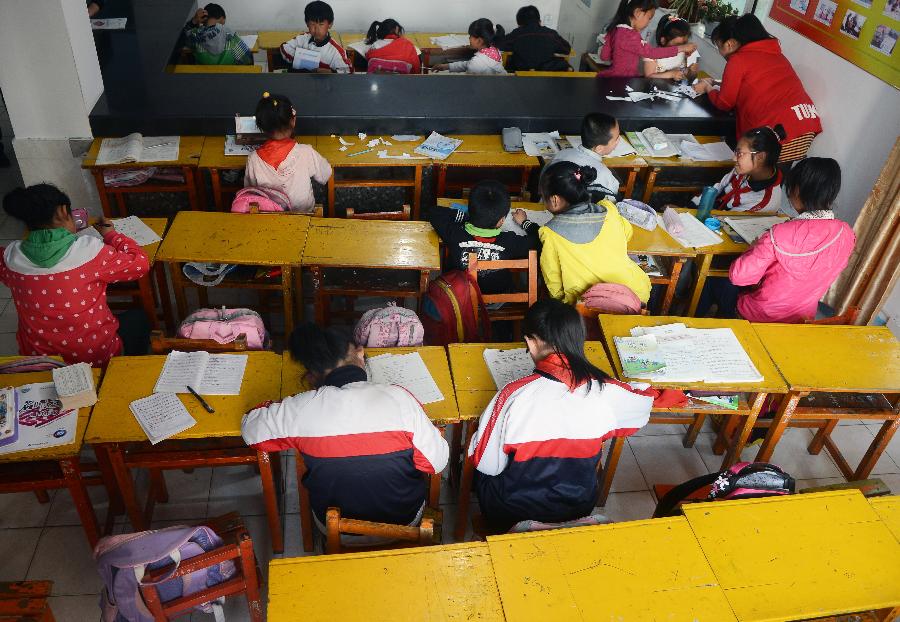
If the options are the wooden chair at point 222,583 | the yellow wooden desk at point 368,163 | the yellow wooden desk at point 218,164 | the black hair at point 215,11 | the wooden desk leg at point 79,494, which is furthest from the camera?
the black hair at point 215,11

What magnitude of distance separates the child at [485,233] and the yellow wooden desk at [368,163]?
841 mm

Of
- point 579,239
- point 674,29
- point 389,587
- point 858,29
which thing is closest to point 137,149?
point 579,239

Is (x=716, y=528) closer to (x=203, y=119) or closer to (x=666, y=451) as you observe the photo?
(x=666, y=451)

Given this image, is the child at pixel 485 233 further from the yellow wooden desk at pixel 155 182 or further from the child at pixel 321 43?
the child at pixel 321 43

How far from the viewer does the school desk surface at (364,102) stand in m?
4.30

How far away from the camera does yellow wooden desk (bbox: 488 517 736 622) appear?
6.21 ft

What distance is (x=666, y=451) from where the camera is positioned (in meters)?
3.42

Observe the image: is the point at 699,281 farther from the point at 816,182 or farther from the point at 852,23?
the point at 852,23

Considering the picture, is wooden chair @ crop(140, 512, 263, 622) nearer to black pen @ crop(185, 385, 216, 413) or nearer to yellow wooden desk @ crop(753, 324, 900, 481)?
black pen @ crop(185, 385, 216, 413)

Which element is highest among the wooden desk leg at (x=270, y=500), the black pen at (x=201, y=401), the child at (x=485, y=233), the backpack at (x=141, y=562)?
the child at (x=485, y=233)

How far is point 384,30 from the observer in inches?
233

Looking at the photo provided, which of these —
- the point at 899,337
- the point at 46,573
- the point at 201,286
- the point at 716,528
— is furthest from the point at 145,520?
the point at 899,337

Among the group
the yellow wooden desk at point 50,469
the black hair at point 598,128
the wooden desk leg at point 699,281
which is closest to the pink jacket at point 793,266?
the wooden desk leg at point 699,281

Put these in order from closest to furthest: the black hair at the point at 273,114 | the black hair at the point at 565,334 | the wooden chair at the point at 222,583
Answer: the wooden chair at the point at 222,583
the black hair at the point at 565,334
the black hair at the point at 273,114
